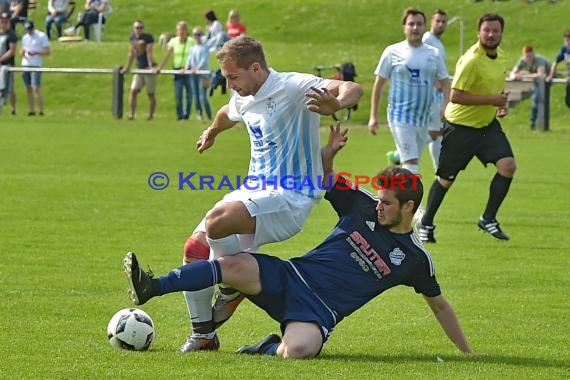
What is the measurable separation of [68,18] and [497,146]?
38061 millimetres

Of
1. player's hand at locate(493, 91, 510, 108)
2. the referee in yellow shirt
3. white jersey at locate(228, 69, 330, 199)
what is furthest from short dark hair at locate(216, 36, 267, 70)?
the referee in yellow shirt

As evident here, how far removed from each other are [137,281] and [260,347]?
2.99 feet

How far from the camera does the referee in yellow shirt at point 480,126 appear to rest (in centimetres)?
1316

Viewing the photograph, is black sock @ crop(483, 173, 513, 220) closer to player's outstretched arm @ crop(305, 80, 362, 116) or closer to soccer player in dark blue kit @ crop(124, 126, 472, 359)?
soccer player in dark blue kit @ crop(124, 126, 472, 359)

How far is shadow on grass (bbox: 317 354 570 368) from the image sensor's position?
7.54 m

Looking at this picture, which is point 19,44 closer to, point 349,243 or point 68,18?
point 68,18

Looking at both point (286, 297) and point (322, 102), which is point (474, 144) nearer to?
point (286, 297)

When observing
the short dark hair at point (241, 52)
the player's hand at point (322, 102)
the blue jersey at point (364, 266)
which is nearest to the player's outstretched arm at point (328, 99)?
the player's hand at point (322, 102)

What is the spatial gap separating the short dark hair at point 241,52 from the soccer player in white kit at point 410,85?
24.1 feet

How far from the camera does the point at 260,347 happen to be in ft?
25.3

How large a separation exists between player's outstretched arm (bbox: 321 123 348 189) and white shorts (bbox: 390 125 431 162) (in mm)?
6988

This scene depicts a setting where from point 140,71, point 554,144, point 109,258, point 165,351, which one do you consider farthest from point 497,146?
point 140,71

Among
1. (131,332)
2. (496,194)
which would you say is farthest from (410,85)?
(131,332)

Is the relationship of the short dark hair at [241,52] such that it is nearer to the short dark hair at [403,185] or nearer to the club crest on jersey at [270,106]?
the club crest on jersey at [270,106]
